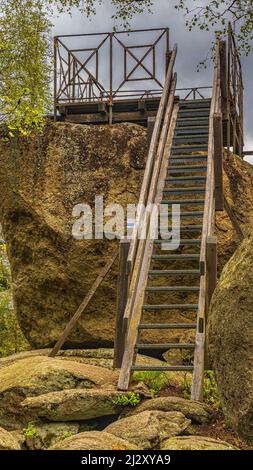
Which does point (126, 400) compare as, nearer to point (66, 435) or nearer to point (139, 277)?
point (66, 435)

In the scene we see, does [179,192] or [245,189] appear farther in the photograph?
[245,189]

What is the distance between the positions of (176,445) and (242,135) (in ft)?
45.6

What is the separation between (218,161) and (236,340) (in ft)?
23.3

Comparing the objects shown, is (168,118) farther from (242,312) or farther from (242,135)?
(242,312)

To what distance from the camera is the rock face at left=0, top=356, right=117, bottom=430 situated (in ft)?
30.2

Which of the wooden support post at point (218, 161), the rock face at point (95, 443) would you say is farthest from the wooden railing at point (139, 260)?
the rock face at point (95, 443)

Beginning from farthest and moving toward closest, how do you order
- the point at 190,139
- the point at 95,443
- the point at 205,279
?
the point at 190,139 → the point at 205,279 → the point at 95,443

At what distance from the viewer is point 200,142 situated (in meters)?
14.2

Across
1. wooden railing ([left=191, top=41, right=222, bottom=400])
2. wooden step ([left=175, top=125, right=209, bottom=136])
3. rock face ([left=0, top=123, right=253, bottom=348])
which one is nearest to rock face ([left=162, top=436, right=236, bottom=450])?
wooden railing ([left=191, top=41, right=222, bottom=400])

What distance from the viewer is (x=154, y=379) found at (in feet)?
30.4

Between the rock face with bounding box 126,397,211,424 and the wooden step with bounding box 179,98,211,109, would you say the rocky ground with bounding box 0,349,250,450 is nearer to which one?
the rock face with bounding box 126,397,211,424

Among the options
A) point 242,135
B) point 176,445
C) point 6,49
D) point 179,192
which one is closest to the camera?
point 176,445

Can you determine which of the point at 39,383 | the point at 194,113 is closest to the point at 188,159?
the point at 194,113
